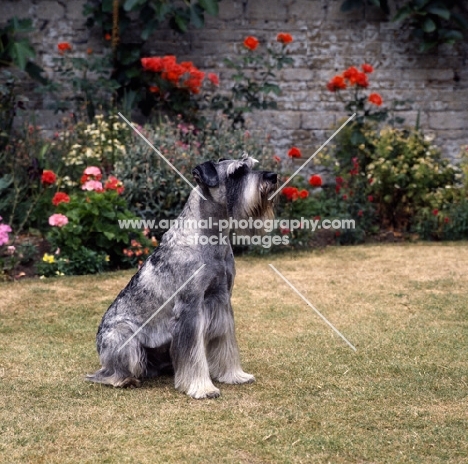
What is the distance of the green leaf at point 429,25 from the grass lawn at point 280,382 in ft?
13.2

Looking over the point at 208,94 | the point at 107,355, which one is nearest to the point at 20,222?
the point at 208,94

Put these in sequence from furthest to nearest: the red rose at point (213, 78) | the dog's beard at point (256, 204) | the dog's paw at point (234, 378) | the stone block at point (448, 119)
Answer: the stone block at point (448, 119) → the red rose at point (213, 78) → the dog's paw at point (234, 378) → the dog's beard at point (256, 204)

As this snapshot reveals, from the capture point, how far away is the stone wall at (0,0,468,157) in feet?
39.7

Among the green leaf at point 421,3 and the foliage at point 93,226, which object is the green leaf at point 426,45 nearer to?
the green leaf at point 421,3

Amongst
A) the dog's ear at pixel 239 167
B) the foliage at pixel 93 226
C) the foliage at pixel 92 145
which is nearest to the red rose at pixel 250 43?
the foliage at pixel 92 145

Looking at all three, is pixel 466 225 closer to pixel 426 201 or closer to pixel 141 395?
pixel 426 201

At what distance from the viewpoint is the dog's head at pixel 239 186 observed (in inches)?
208

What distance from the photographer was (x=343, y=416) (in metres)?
5.12

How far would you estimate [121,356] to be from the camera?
555 cm

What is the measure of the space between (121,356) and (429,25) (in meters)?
8.04

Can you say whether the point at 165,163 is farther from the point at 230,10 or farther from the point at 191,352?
the point at 191,352

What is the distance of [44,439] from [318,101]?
8356mm

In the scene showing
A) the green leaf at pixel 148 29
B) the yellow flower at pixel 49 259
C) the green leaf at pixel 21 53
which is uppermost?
the green leaf at pixel 148 29

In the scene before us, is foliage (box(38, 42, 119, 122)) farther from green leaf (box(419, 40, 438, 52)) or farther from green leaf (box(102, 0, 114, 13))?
green leaf (box(419, 40, 438, 52))
